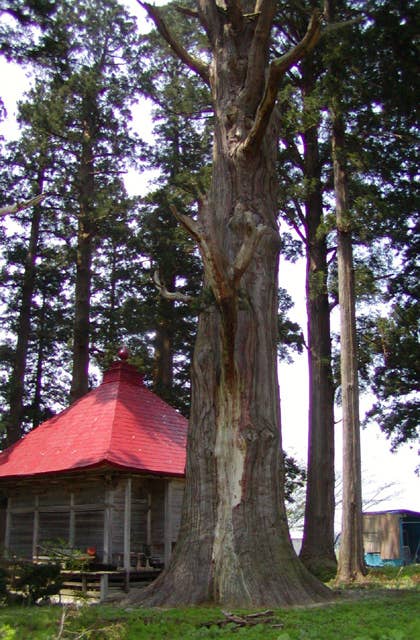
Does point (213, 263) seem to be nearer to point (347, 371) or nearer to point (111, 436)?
point (347, 371)

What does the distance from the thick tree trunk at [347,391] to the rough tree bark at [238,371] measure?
5.29 meters

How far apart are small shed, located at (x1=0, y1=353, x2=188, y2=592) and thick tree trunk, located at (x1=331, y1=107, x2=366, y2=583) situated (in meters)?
3.77

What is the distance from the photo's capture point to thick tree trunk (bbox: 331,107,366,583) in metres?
14.5

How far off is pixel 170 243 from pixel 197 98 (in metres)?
4.89

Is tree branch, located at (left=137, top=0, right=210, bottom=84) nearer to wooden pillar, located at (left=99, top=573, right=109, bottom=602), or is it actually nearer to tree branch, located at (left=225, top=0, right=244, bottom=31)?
tree branch, located at (left=225, top=0, right=244, bottom=31)

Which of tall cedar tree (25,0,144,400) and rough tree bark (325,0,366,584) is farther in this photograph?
tall cedar tree (25,0,144,400)

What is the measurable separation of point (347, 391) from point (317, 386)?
A: 3813 millimetres

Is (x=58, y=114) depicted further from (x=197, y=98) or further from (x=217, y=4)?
(x=217, y=4)

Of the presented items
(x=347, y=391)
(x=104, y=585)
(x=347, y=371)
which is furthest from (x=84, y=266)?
(x=104, y=585)

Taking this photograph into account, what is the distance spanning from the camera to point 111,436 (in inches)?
627

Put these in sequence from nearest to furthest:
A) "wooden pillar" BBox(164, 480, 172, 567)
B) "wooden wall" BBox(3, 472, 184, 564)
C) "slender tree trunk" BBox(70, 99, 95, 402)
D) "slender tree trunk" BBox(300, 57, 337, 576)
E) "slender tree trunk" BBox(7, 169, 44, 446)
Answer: "wooden wall" BBox(3, 472, 184, 564) < "wooden pillar" BBox(164, 480, 172, 567) < "slender tree trunk" BBox(300, 57, 337, 576) < "slender tree trunk" BBox(70, 99, 95, 402) < "slender tree trunk" BBox(7, 169, 44, 446)

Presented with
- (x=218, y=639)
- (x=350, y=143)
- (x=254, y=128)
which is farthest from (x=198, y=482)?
(x=350, y=143)

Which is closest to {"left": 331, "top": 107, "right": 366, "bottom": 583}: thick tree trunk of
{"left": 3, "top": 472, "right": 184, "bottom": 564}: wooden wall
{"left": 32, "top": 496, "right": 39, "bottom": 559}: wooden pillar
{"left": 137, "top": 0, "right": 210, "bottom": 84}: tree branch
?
{"left": 3, "top": 472, "right": 184, "bottom": 564}: wooden wall

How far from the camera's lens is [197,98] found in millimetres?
23938
